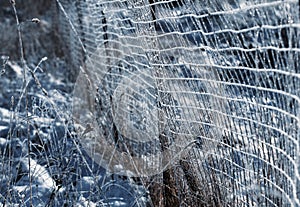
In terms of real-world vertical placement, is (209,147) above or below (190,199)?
above

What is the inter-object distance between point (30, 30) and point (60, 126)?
508cm

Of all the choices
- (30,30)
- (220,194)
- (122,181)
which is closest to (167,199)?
(220,194)

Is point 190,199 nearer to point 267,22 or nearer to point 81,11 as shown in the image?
point 267,22

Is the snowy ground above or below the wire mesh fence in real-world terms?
below

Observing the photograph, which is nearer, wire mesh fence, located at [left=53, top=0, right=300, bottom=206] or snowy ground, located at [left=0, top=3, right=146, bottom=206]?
wire mesh fence, located at [left=53, top=0, right=300, bottom=206]

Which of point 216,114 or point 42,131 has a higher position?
point 216,114

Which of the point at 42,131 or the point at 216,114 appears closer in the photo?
the point at 216,114

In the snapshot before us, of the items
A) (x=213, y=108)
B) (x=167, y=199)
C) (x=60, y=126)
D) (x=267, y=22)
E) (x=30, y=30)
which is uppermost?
(x=267, y=22)

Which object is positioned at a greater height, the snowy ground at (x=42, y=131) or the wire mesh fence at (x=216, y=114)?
the wire mesh fence at (x=216, y=114)

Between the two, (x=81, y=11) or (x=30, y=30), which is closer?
(x=81, y=11)

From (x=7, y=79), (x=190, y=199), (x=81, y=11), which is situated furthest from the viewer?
(x=7, y=79)

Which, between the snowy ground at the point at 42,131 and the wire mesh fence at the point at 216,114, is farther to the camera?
the snowy ground at the point at 42,131

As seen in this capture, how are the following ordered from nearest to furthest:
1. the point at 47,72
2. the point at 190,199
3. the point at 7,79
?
the point at 190,199 < the point at 7,79 < the point at 47,72

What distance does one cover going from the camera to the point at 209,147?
75.7 inches
